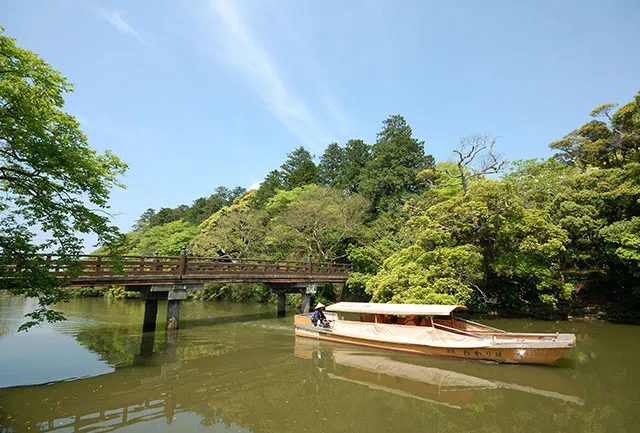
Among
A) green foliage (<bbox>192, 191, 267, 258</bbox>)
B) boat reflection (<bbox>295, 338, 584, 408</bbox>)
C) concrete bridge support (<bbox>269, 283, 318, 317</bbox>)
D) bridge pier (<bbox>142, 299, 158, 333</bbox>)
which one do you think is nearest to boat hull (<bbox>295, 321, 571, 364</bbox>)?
boat reflection (<bbox>295, 338, 584, 408</bbox>)

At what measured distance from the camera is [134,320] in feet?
65.1

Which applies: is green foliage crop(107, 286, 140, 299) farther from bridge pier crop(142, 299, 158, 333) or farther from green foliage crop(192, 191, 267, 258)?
bridge pier crop(142, 299, 158, 333)

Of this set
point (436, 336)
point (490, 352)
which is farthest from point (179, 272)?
point (490, 352)

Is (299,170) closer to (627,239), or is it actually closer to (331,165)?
(331,165)

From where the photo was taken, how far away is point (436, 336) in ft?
35.4

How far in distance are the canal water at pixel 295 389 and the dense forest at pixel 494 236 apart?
4.15m

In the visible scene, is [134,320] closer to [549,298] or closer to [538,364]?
[538,364]

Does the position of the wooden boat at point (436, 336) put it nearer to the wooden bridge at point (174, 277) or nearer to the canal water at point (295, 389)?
the canal water at point (295, 389)

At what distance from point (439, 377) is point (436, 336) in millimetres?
1918

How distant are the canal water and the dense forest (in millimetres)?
4147

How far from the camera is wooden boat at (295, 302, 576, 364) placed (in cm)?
952

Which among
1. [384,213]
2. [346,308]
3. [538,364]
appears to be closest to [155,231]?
[384,213]

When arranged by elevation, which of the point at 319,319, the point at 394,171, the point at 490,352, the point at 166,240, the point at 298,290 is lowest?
the point at 490,352

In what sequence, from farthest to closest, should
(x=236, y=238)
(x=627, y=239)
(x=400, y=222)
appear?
(x=236, y=238) → (x=400, y=222) → (x=627, y=239)
